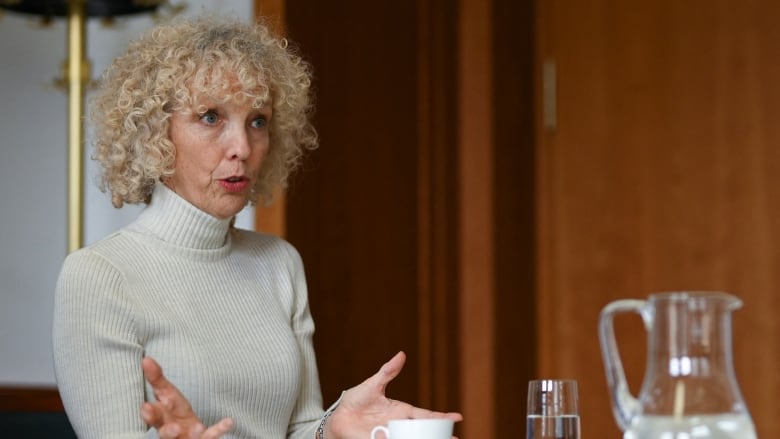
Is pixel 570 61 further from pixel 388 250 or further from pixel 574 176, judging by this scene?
pixel 388 250

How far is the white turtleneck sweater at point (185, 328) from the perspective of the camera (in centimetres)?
181

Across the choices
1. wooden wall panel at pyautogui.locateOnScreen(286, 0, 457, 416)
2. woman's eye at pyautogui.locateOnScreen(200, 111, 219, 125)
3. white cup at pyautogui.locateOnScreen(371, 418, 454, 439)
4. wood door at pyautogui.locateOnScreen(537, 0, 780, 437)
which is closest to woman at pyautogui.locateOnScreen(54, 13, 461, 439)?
woman's eye at pyautogui.locateOnScreen(200, 111, 219, 125)

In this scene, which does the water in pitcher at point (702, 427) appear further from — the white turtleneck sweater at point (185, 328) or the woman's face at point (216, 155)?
the woman's face at point (216, 155)

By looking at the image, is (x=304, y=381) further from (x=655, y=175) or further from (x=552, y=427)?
(x=655, y=175)

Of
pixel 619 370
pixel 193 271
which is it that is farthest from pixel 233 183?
pixel 619 370

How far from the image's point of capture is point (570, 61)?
Result: 144 inches

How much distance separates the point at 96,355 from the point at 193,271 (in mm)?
293

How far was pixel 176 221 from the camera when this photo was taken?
2.04m

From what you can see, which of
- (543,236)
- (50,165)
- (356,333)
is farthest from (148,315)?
(543,236)

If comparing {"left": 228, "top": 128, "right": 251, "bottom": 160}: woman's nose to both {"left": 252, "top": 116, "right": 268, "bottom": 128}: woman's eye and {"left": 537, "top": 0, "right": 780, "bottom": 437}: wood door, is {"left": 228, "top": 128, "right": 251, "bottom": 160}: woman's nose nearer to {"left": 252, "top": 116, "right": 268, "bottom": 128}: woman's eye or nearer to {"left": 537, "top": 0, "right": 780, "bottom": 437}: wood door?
{"left": 252, "top": 116, "right": 268, "bottom": 128}: woman's eye

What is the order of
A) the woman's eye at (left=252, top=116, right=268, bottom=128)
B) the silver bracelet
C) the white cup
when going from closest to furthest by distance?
the white cup, the silver bracelet, the woman's eye at (left=252, top=116, right=268, bottom=128)

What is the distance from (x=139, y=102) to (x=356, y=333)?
1369 mm

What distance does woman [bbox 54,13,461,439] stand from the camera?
1.82 m

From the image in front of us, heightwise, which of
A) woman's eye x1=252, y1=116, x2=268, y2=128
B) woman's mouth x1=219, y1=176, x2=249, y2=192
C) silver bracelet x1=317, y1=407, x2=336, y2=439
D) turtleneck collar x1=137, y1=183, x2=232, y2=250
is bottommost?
silver bracelet x1=317, y1=407, x2=336, y2=439
